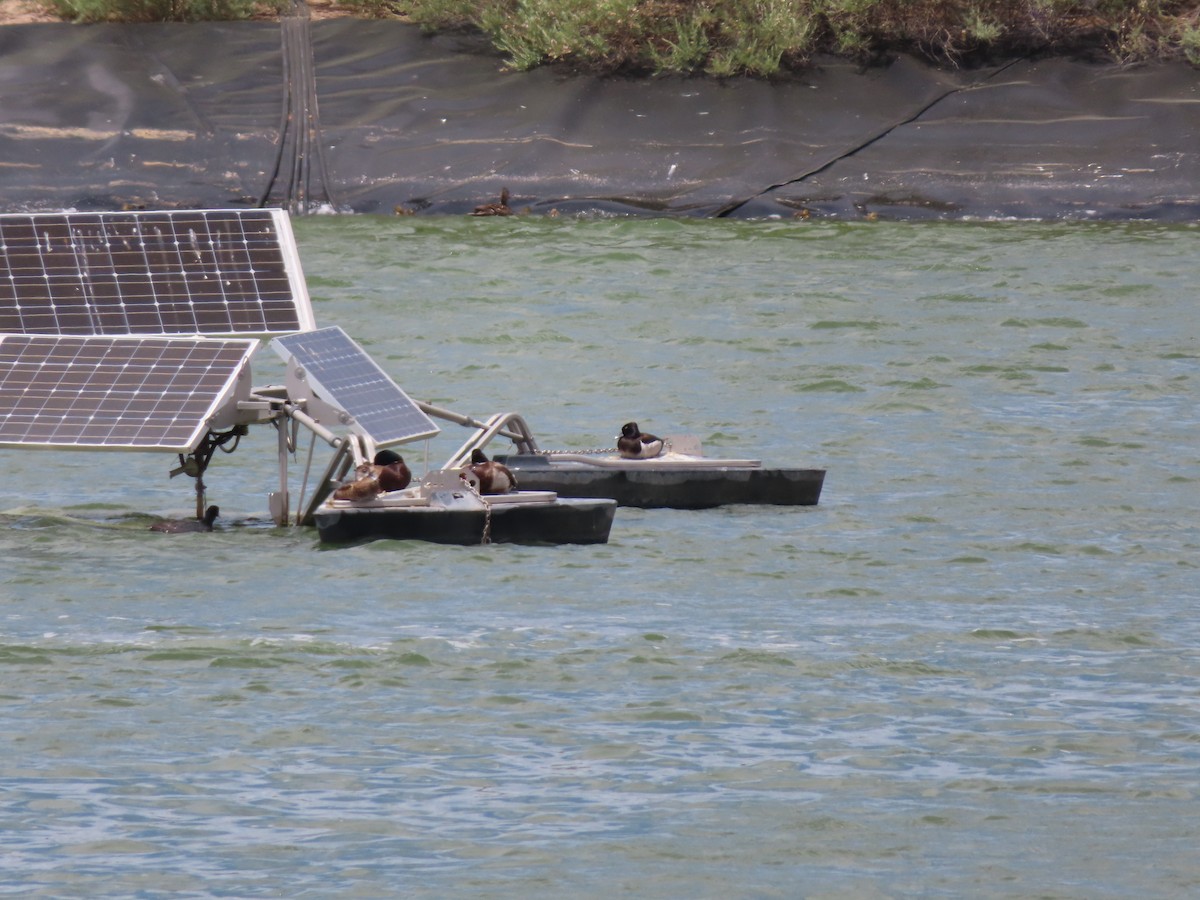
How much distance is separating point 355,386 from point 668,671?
5990mm

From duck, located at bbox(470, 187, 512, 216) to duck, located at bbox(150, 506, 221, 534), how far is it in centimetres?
2472

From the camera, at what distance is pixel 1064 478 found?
2223cm

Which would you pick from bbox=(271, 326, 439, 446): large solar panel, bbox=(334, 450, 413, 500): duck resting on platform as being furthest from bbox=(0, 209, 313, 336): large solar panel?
bbox=(334, 450, 413, 500): duck resting on platform

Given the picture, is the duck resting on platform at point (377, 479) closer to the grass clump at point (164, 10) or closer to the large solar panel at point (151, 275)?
the large solar panel at point (151, 275)

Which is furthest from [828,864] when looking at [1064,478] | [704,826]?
[1064,478]

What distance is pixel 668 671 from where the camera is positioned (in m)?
14.9

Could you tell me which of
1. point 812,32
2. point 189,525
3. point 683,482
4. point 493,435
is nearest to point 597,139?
point 812,32

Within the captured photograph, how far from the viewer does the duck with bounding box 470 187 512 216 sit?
145ft

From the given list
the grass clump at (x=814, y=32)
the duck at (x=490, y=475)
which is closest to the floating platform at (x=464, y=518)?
the duck at (x=490, y=475)

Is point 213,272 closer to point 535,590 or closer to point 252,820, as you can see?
point 535,590

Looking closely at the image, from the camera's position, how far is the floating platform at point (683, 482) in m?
20.9

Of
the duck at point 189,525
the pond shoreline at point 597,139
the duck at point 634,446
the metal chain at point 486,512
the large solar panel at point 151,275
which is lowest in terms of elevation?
the pond shoreline at point 597,139

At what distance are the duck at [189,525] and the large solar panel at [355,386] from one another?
152 cm

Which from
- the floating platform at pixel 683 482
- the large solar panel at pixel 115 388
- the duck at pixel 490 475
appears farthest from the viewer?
the floating platform at pixel 683 482
